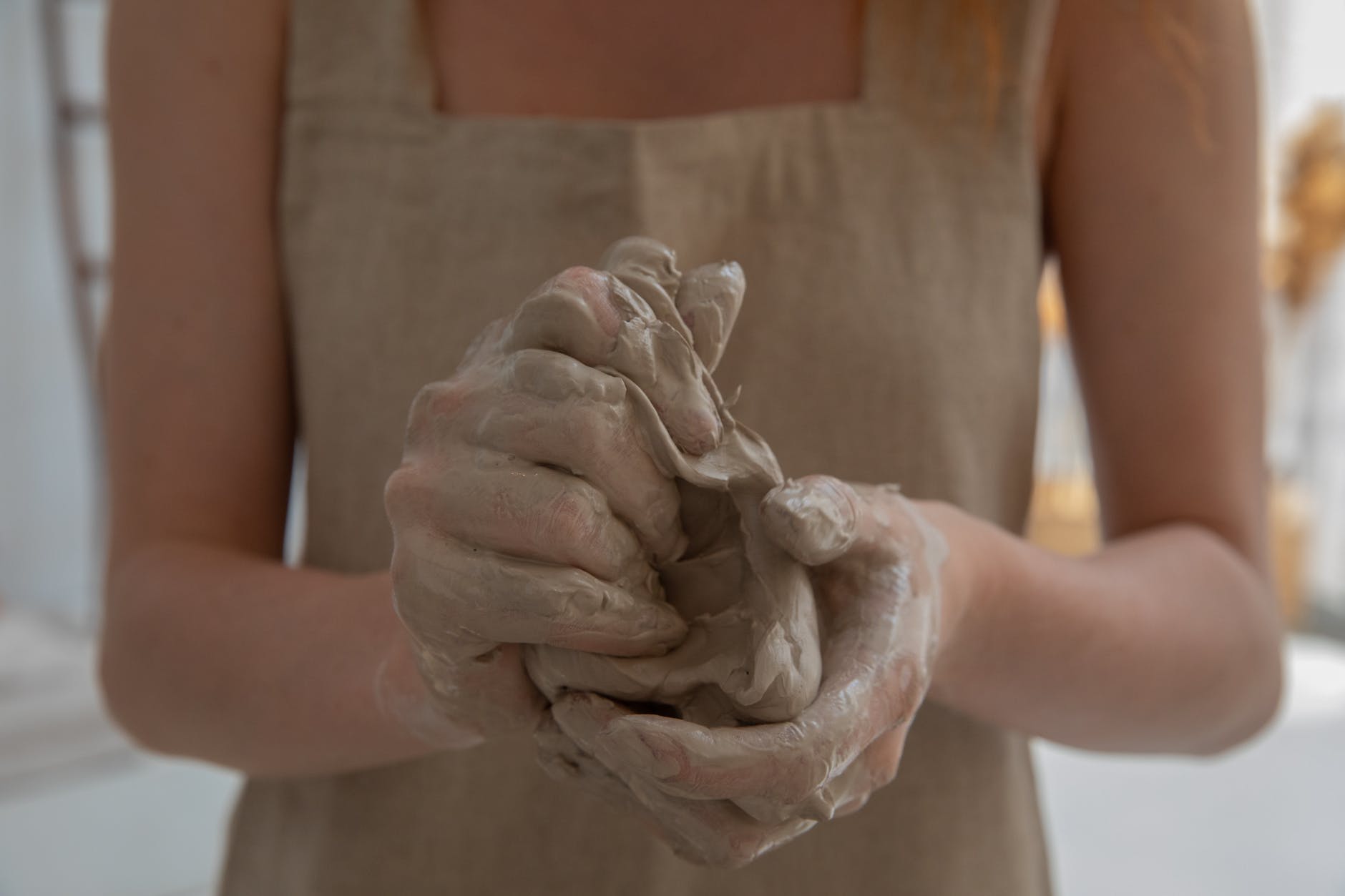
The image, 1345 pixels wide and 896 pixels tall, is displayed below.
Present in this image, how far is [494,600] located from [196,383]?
426 millimetres

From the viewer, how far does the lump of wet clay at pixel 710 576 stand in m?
0.49

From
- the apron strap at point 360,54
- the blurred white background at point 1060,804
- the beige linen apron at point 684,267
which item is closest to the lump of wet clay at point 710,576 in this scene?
the beige linen apron at point 684,267

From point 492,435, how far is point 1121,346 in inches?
22.8

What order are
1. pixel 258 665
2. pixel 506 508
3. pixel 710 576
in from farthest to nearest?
pixel 258 665 < pixel 710 576 < pixel 506 508

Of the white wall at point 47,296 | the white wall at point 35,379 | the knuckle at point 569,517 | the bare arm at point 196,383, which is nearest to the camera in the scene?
the knuckle at point 569,517

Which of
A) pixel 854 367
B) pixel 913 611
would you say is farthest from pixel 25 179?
pixel 913 611

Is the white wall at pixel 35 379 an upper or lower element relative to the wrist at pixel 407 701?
lower

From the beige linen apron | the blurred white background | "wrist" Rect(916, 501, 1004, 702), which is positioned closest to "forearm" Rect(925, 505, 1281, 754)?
"wrist" Rect(916, 501, 1004, 702)

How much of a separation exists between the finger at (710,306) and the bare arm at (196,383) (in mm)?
327

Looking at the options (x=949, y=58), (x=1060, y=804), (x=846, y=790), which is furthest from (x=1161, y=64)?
(x=1060, y=804)

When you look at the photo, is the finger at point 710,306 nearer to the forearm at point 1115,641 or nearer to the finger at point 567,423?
the finger at point 567,423

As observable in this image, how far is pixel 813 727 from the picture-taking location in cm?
47

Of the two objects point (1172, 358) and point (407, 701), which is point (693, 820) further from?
point (1172, 358)

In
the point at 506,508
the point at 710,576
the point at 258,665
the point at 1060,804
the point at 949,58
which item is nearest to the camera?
the point at 506,508
